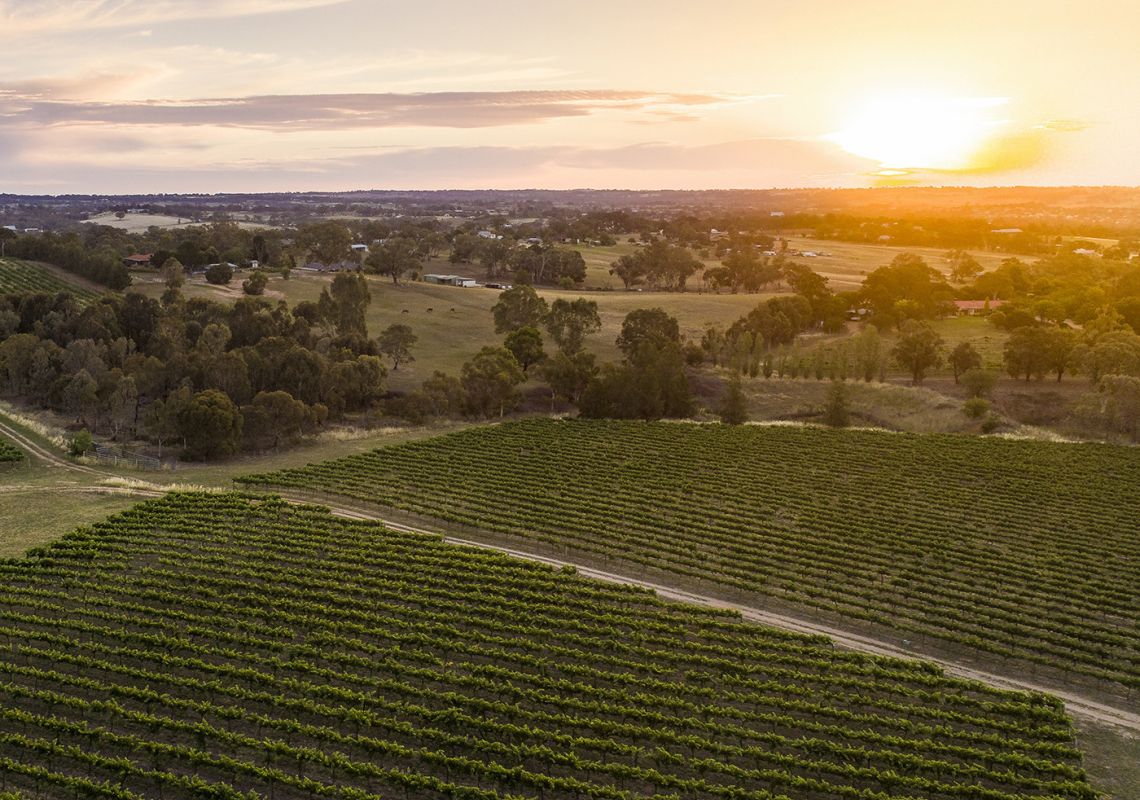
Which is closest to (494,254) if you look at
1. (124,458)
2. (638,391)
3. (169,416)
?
(638,391)

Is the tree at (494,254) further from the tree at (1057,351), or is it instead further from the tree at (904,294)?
the tree at (1057,351)

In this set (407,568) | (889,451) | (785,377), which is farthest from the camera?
(785,377)

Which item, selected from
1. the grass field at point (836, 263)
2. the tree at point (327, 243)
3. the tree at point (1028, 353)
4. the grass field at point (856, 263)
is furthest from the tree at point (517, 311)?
the grass field at point (856, 263)

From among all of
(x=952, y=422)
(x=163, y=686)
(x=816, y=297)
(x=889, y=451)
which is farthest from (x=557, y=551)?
(x=816, y=297)

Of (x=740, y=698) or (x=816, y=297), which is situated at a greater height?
(x=816, y=297)

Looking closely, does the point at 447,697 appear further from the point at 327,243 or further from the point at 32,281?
the point at 327,243

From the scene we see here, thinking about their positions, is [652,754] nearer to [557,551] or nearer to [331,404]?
[557,551]

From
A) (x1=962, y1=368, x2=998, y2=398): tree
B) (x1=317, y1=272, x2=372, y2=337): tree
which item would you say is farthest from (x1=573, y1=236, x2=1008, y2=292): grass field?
(x1=962, y1=368, x2=998, y2=398): tree
